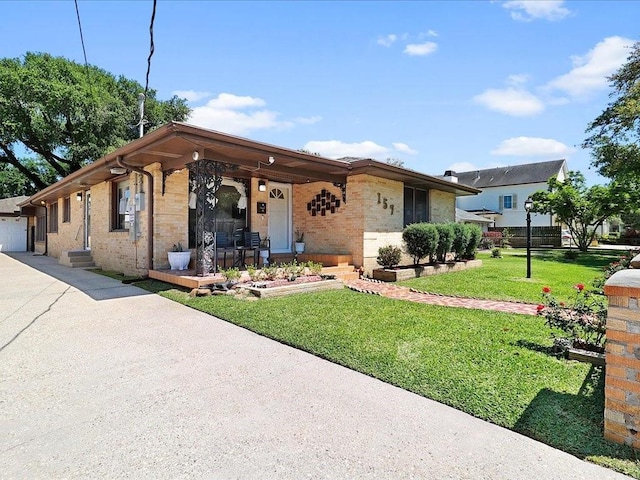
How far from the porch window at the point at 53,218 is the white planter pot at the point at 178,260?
45.4 feet

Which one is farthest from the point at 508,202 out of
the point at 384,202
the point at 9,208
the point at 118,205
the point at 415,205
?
the point at 9,208

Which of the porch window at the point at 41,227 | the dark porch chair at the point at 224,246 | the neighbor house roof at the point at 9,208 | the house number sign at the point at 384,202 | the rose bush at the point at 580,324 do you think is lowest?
the rose bush at the point at 580,324

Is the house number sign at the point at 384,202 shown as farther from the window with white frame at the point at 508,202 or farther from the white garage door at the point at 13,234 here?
the window with white frame at the point at 508,202

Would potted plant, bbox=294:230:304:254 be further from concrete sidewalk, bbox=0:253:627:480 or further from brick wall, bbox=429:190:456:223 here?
concrete sidewalk, bbox=0:253:627:480

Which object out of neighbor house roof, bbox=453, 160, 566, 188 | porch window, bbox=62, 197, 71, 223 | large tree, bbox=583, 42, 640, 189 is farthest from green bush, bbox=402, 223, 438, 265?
neighbor house roof, bbox=453, 160, 566, 188

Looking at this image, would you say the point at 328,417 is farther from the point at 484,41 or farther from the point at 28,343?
the point at 484,41

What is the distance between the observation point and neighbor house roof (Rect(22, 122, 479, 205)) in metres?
6.96

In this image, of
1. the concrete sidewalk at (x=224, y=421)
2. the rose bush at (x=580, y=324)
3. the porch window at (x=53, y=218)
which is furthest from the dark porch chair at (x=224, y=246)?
the porch window at (x=53, y=218)

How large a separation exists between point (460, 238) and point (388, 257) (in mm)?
3545

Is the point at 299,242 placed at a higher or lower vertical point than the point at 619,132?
lower

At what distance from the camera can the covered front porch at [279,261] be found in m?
7.46

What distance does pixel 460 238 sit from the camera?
1233 centimetres

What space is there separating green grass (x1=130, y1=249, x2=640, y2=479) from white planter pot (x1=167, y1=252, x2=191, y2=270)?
90.5 inches

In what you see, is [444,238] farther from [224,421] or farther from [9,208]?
[9,208]
